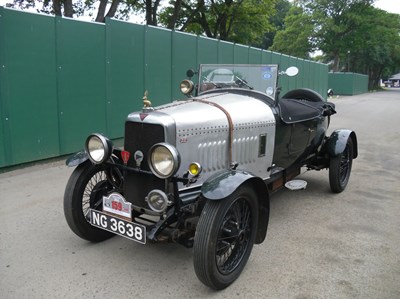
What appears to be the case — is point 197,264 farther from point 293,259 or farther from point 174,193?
point 293,259

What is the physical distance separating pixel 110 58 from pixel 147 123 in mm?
5224

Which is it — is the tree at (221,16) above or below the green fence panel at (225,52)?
above

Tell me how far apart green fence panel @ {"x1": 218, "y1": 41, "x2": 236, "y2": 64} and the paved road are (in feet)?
24.0

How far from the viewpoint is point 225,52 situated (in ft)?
40.0

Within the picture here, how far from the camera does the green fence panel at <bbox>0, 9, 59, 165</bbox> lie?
246 inches

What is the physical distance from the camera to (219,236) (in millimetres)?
2982

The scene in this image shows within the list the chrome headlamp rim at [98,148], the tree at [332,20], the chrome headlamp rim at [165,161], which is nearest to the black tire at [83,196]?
the chrome headlamp rim at [98,148]

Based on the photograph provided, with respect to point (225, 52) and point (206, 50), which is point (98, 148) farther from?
point (225, 52)

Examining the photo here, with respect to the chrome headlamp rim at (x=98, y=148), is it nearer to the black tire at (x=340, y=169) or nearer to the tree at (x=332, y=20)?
the black tire at (x=340, y=169)

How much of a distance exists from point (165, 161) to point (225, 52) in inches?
386

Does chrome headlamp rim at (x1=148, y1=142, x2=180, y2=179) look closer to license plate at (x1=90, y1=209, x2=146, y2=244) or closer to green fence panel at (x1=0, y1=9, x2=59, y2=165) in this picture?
license plate at (x1=90, y1=209, x2=146, y2=244)

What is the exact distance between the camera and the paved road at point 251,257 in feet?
9.97

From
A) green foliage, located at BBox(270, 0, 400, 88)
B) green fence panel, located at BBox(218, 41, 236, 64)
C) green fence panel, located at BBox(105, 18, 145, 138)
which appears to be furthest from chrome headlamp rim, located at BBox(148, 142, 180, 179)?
green foliage, located at BBox(270, 0, 400, 88)

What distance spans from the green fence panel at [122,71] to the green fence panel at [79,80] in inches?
6.9
